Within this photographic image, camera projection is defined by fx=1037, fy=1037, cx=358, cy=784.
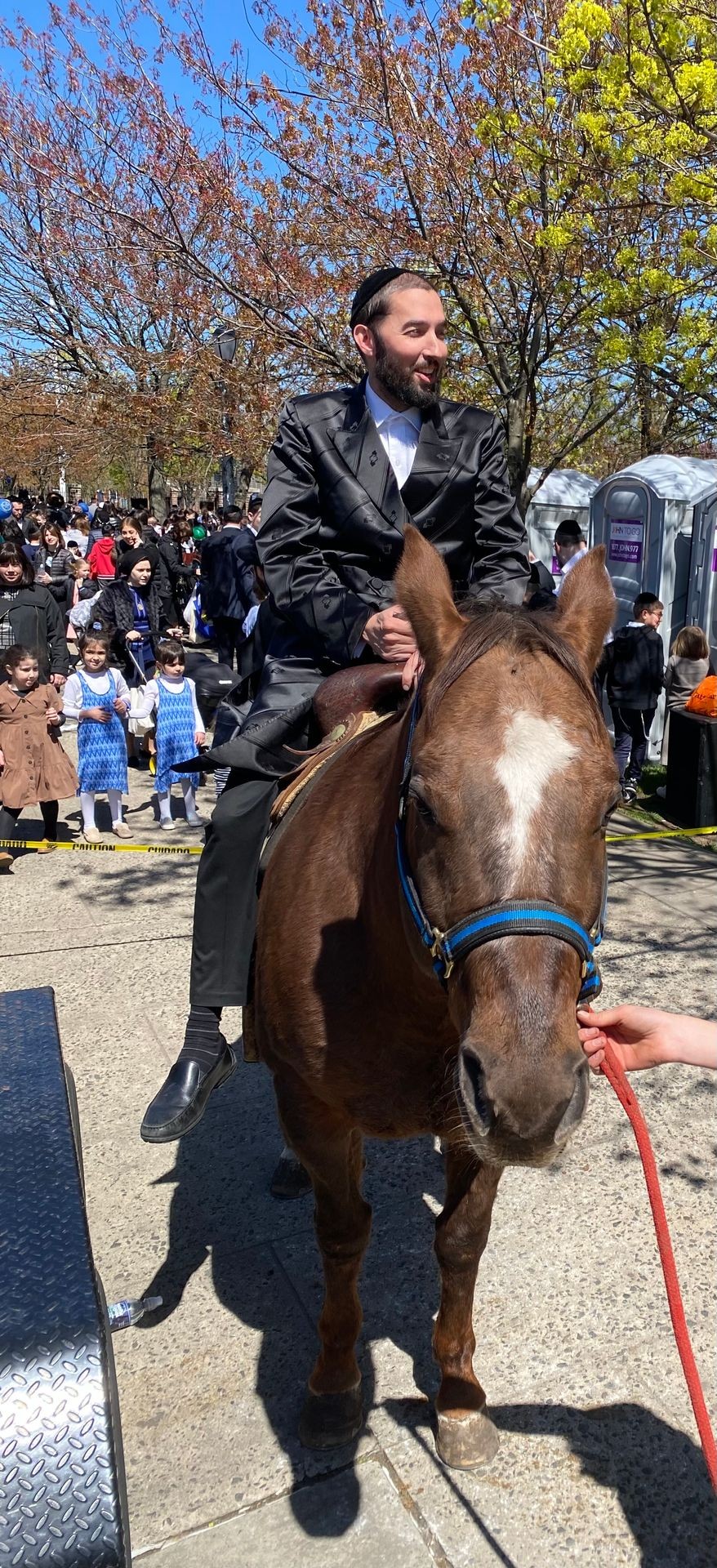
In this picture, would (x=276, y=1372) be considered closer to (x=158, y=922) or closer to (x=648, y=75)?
(x=158, y=922)

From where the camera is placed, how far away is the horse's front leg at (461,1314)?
2646 millimetres

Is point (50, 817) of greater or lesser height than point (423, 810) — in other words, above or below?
below

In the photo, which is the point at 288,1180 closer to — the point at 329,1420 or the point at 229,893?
the point at 329,1420

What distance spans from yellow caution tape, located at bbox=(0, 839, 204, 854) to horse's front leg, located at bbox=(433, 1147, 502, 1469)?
496 centimetres

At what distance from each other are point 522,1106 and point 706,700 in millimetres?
8038

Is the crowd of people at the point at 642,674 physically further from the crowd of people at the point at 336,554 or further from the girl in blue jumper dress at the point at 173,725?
the crowd of people at the point at 336,554

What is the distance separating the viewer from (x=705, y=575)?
10492 millimetres

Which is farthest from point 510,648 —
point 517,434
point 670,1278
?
point 517,434

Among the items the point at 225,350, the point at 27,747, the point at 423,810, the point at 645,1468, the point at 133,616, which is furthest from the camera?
the point at 133,616

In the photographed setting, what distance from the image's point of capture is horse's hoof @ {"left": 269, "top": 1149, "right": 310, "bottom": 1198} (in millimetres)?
3820

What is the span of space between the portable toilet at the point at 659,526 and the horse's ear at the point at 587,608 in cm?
854

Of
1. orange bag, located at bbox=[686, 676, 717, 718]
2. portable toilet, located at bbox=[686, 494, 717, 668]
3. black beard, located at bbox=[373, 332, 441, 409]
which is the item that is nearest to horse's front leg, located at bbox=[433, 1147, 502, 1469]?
black beard, located at bbox=[373, 332, 441, 409]

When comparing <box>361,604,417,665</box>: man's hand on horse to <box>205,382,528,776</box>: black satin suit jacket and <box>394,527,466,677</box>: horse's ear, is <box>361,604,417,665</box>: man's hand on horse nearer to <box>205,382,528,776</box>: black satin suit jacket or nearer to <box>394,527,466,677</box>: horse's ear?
<box>205,382,528,776</box>: black satin suit jacket

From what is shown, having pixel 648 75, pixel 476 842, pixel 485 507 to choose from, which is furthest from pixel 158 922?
pixel 648 75
